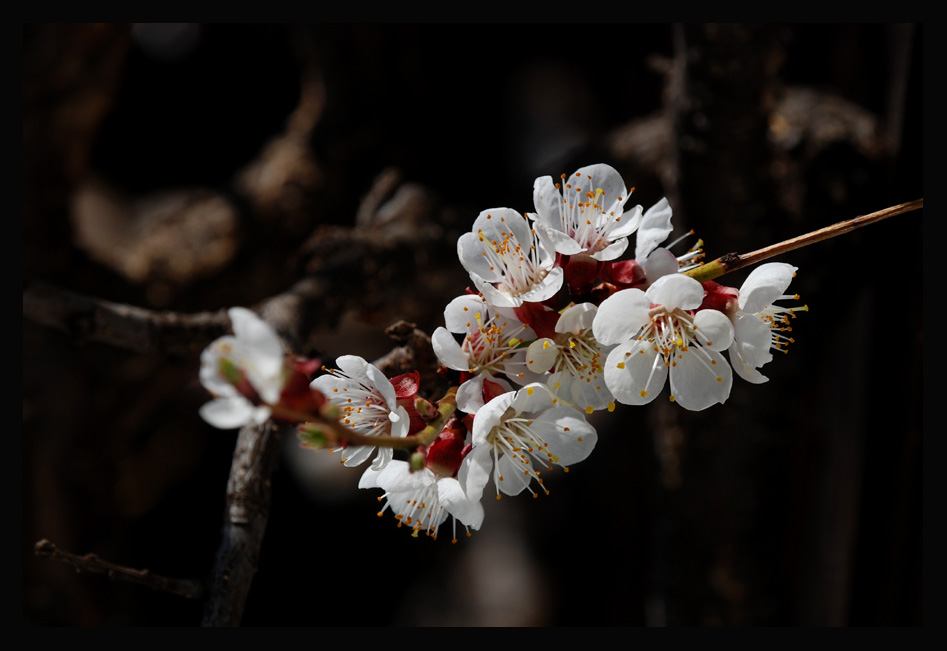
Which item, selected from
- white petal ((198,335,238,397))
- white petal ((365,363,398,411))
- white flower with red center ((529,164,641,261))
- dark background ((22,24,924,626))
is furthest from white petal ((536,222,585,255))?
dark background ((22,24,924,626))

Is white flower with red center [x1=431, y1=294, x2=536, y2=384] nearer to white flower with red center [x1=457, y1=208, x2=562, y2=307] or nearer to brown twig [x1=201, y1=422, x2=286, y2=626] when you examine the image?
white flower with red center [x1=457, y1=208, x2=562, y2=307]

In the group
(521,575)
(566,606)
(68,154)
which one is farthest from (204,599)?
(521,575)

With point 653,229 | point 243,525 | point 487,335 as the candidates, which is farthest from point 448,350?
point 243,525

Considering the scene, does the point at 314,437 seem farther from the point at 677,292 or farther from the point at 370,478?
the point at 677,292

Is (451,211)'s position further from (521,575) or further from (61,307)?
(521,575)

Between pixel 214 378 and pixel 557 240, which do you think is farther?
pixel 557 240

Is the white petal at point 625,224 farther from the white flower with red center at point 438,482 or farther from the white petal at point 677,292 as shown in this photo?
the white flower with red center at point 438,482

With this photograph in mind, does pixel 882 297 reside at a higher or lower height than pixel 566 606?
higher
